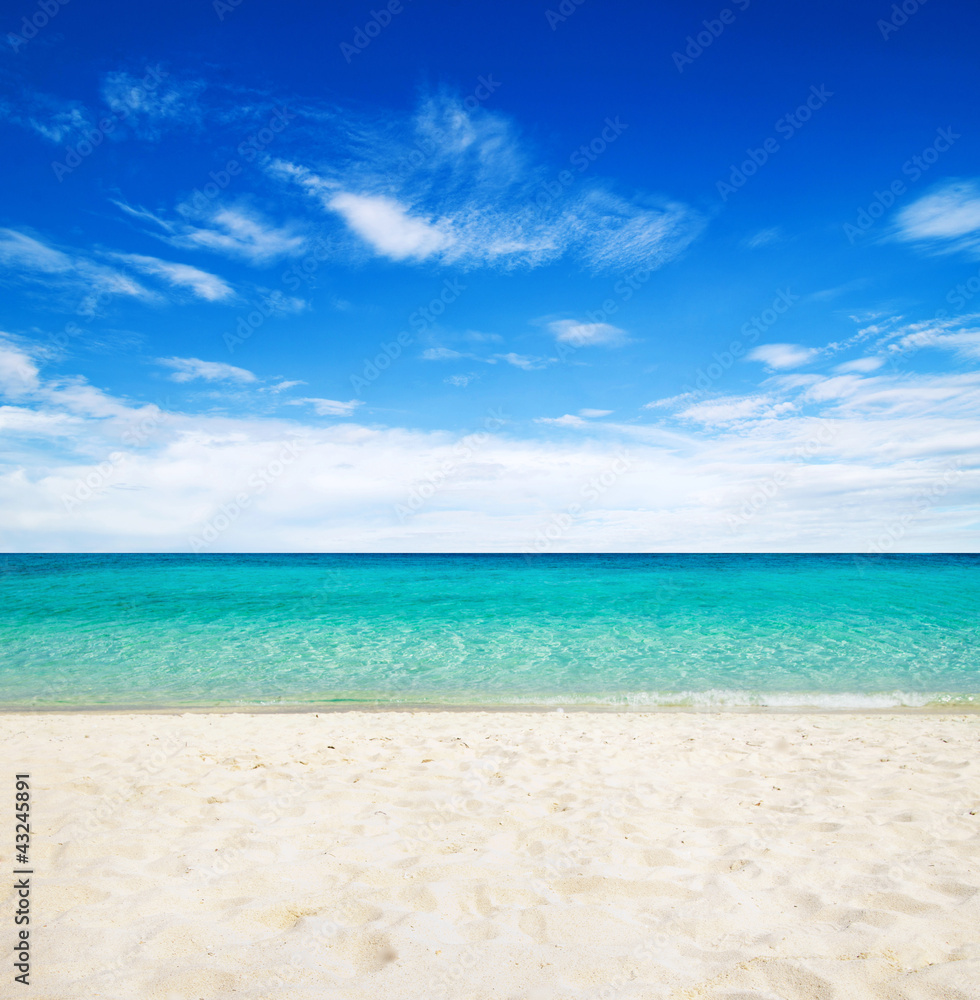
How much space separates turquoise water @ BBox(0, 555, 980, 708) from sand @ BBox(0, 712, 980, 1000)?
15.1 feet

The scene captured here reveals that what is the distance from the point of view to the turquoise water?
468 inches

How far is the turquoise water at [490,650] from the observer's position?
468 inches

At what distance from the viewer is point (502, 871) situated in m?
4.14

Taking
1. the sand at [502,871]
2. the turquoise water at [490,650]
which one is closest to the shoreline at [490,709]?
the turquoise water at [490,650]

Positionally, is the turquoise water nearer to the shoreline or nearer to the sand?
the shoreline

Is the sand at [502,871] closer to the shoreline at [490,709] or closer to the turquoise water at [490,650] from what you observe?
the shoreline at [490,709]

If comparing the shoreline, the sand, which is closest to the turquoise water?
the shoreline

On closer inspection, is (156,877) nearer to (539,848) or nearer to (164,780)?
(164,780)

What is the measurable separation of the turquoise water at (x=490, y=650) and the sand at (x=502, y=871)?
15.1 feet

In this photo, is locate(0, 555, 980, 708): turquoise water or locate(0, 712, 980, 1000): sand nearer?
locate(0, 712, 980, 1000): sand

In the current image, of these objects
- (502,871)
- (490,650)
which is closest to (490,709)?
(490,650)

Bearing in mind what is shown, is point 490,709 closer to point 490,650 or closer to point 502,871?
point 490,650

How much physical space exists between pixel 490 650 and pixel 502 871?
11.8 m

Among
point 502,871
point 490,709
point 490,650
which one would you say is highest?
point 502,871
